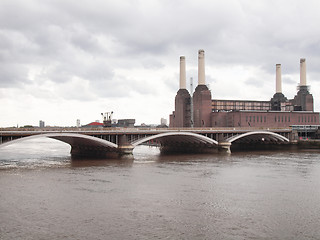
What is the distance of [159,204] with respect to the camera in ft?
87.8

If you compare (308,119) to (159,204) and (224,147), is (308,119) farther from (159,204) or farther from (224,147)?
(159,204)

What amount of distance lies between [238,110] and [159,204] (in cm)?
7730

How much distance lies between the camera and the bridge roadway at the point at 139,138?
52.5 m

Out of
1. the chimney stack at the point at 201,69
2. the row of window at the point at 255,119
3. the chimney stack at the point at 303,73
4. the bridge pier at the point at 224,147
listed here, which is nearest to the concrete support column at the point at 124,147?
the bridge pier at the point at 224,147

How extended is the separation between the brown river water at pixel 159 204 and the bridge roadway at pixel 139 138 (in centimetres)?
1035

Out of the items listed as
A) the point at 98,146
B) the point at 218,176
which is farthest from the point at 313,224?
the point at 98,146

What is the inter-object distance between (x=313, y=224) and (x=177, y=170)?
82.6 ft

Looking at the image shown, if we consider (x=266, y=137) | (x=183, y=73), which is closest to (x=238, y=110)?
(x=266, y=137)

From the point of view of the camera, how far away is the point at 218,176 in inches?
1598

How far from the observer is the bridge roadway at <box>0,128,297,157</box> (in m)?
52.5

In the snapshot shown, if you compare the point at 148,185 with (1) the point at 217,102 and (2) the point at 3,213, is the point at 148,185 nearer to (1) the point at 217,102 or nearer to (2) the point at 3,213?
(2) the point at 3,213

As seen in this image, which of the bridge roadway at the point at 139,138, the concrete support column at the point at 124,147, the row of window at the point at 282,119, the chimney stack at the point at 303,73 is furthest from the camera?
the chimney stack at the point at 303,73

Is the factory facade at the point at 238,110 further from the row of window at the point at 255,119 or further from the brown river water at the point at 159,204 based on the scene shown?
the brown river water at the point at 159,204

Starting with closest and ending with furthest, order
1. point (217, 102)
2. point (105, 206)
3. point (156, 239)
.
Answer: point (156, 239)
point (105, 206)
point (217, 102)
